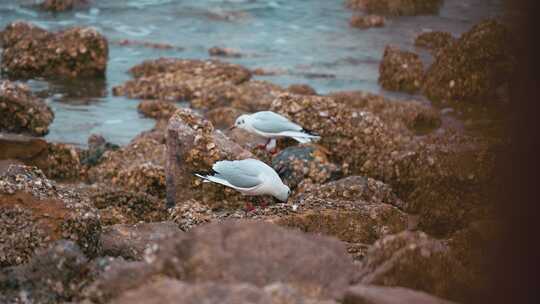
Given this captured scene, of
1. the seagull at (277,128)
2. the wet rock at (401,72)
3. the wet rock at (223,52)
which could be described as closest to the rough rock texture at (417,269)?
the seagull at (277,128)

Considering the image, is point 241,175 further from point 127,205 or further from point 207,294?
point 207,294

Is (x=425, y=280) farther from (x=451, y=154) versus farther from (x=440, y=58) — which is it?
(x=440, y=58)

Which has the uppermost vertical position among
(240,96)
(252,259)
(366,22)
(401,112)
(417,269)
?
(252,259)

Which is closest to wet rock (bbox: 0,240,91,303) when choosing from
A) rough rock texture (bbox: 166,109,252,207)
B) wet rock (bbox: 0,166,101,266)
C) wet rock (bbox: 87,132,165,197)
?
wet rock (bbox: 0,166,101,266)

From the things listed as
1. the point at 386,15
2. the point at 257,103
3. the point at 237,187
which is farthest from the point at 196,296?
the point at 386,15

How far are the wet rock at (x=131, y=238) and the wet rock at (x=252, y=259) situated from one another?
1647mm

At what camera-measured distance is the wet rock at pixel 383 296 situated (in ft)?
7.54

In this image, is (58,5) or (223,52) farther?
(58,5)

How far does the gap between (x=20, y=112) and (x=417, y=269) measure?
8.41 m

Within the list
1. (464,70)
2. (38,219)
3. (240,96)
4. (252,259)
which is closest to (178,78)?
(240,96)

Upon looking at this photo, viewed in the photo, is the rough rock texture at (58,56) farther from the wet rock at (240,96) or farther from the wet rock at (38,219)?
the wet rock at (38,219)

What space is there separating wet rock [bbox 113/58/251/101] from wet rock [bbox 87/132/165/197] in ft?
12.7

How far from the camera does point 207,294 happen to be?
6.68 feet

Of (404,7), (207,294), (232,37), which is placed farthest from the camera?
(404,7)
